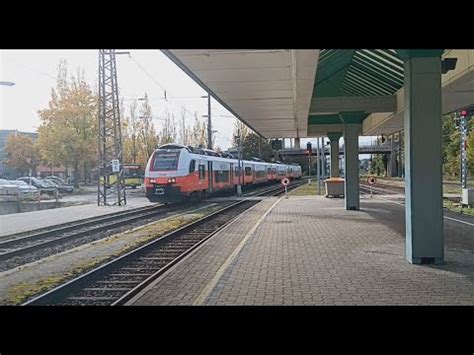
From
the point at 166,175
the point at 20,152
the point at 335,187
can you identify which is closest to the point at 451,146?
the point at 335,187

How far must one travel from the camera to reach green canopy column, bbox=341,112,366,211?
907 inches

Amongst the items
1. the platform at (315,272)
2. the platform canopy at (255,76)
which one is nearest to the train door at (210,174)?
the platform canopy at (255,76)

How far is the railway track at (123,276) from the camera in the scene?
8289 mm

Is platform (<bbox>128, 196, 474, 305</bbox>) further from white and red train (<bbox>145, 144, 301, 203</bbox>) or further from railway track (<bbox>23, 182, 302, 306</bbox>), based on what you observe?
white and red train (<bbox>145, 144, 301, 203</bbox>)

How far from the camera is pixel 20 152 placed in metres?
34.0

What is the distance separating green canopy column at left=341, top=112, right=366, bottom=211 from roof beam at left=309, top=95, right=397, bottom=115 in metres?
3.00

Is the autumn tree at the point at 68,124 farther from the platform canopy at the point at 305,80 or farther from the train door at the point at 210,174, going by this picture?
the platform canopy at the point at 305,80

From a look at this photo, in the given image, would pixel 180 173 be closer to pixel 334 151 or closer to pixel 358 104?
pixel 358 104

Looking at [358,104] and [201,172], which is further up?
[358,104]

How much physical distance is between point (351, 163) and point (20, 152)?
70.4 ft

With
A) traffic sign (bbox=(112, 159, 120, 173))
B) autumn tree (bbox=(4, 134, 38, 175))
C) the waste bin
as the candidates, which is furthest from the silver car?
the waste bin
